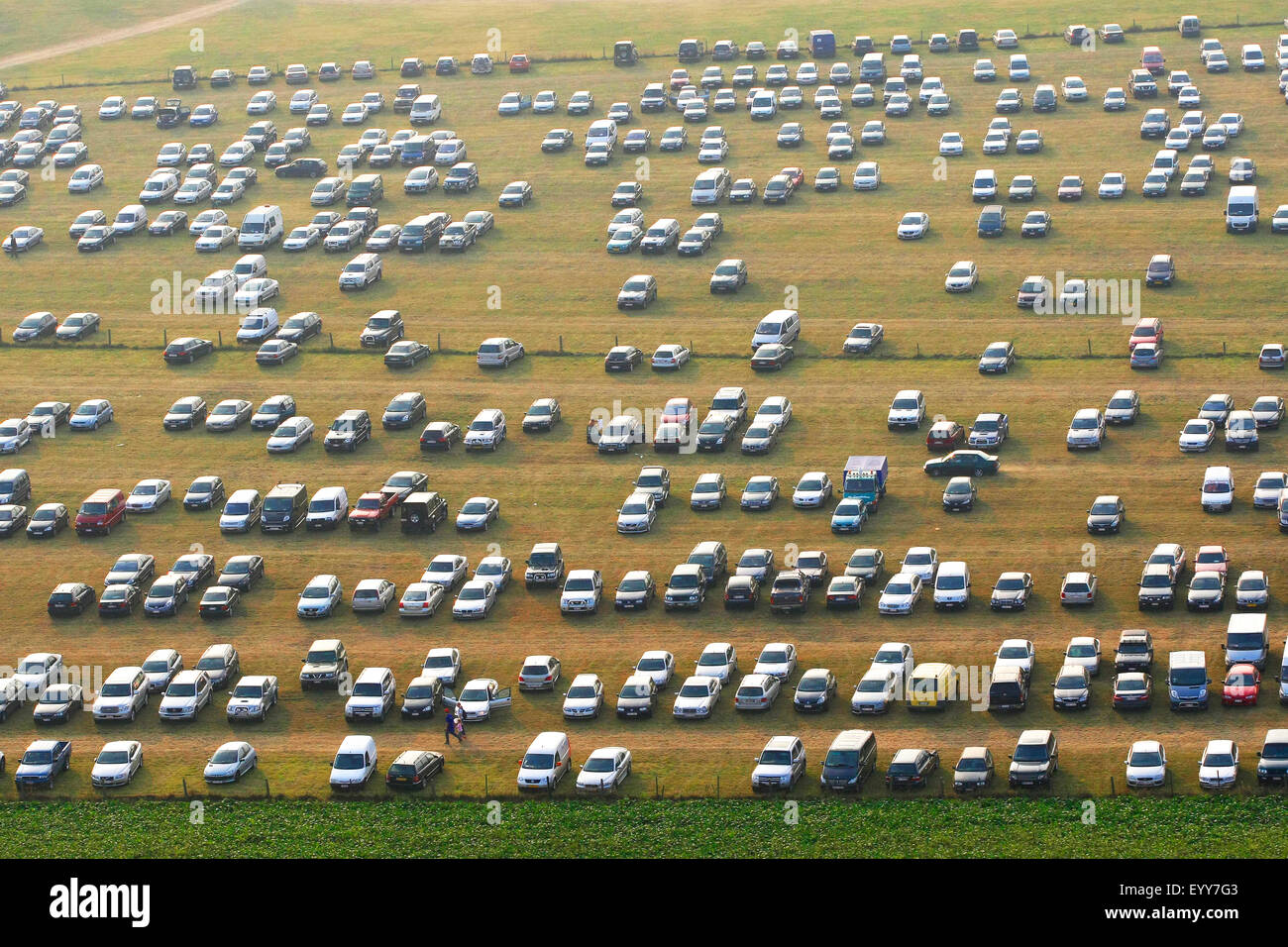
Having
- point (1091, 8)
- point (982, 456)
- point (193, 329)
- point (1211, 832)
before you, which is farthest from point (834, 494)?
point (1091, 8)

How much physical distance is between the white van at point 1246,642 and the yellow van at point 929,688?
8.21 m

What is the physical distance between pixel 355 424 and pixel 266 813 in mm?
31522

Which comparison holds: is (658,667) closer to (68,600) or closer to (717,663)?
(717,663)

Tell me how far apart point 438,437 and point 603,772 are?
30467 millimetres

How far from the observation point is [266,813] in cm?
5516

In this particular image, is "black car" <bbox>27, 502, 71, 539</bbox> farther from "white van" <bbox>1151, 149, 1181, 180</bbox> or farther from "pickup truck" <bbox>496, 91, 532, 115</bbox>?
"white van" <bbox>1151, 149, 1181, 180</bbox>

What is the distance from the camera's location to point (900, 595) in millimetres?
67500

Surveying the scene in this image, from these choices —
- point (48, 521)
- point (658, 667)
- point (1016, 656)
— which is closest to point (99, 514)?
point (48, 521)

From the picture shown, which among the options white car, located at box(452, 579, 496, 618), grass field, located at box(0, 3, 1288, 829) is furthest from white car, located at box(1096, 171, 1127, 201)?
white car, located at box(452, 579, 496, 618)

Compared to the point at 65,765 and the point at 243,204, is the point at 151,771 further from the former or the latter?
the point at 243,204

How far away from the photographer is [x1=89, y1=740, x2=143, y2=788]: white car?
57656 mm

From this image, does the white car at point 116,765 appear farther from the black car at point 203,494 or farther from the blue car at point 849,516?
the blue car at point 849,516

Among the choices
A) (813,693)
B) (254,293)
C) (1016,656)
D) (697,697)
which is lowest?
(254,293)

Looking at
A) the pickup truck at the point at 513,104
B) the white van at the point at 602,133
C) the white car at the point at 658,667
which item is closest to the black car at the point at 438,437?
the white car at the point at 658,667
